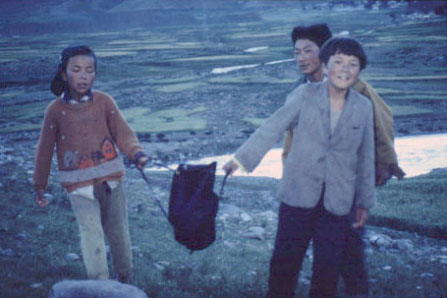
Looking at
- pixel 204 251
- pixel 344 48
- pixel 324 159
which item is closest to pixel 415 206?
pixel 204 251

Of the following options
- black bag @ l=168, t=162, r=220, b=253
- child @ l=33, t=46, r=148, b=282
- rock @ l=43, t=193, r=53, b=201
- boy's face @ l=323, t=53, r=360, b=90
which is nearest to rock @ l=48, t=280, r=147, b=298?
child @ l=33, t=46, r=148, b=282

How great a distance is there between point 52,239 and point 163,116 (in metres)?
12.0

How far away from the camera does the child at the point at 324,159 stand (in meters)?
3.05

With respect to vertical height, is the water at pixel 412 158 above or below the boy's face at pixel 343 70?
below

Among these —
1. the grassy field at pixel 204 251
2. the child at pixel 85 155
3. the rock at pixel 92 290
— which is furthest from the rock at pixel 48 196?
the rock at pixel 92 290

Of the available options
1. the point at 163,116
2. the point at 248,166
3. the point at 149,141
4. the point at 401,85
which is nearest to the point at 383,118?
the point at 248,166

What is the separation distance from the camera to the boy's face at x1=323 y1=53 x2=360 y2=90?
3047 millimetres

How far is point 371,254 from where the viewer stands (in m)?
5.15

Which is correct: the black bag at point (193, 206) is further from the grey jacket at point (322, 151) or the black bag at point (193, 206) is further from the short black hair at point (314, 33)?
the short black hair at point (314, 33)

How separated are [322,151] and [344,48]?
0.67 meters

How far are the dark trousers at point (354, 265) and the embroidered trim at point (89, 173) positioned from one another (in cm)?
182

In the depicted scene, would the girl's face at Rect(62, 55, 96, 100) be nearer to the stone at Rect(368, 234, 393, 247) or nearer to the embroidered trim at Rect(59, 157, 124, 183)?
the embroidered trim at Rect(59, 157, 124, 183)

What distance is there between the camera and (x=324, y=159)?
3.06 metres

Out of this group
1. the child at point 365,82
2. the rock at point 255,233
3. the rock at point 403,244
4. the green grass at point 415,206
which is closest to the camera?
the child at point 365,82
